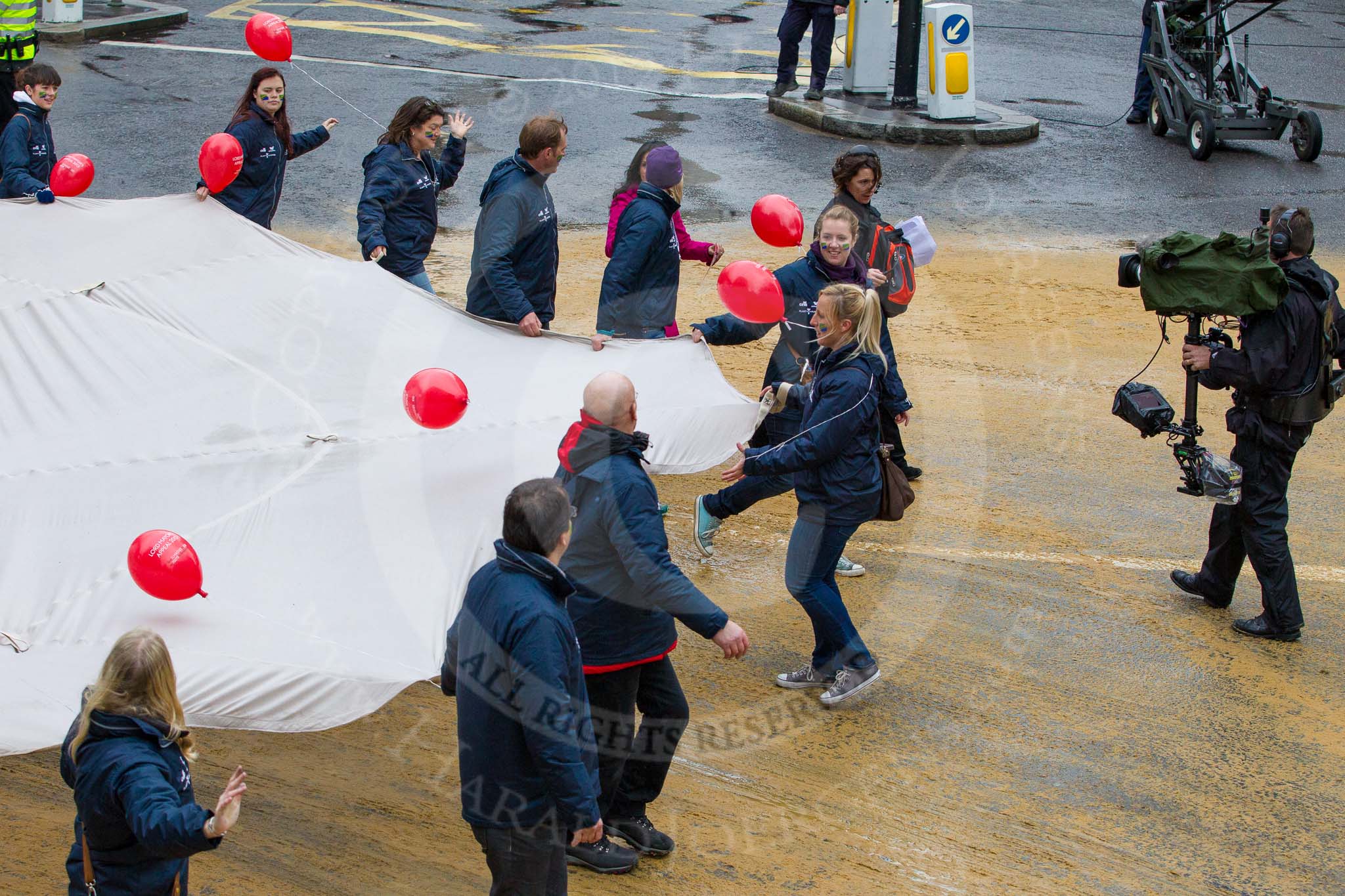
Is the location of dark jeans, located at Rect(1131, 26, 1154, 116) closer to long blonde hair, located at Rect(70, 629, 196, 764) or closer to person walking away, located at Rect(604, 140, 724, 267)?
person walking away, located at Rect(604, 140, 724, 267)

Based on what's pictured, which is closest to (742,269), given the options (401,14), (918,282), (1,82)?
(918,282)

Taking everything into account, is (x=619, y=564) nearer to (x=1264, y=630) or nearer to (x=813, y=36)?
(x=1264, y=630)

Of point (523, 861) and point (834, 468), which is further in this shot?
point (834, 468)

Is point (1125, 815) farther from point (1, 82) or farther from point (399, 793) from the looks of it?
point (1, 82)

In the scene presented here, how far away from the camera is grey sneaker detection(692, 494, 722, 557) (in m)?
6.38

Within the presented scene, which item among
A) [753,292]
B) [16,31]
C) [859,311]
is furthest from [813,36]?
[859,311]

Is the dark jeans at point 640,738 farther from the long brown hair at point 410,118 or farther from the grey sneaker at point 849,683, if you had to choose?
the long brown hair at point 410,118

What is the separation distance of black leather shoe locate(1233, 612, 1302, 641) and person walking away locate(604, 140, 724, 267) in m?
3.16

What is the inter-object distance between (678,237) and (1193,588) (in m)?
3.21

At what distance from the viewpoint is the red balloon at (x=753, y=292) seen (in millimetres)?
6098

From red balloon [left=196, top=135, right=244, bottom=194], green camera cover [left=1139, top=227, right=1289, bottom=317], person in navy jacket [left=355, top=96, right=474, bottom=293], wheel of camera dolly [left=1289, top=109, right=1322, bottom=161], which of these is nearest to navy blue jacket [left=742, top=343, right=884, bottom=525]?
green camera cover [left=1139, top=227, right=1289, bottom=317]

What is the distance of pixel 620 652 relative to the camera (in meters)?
4.31

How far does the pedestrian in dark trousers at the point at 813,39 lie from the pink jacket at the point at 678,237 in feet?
29.2

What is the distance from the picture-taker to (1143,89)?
15.1 meters
